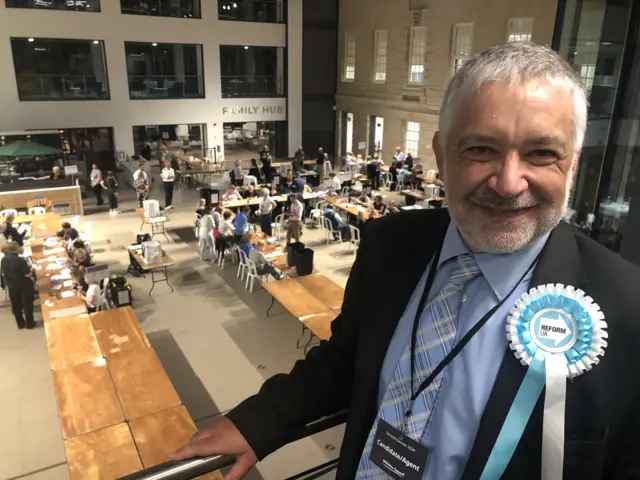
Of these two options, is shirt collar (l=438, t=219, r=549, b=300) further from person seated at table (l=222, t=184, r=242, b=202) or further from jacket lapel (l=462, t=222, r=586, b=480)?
person seated at table (l=222, t=184, r=242, b=202)

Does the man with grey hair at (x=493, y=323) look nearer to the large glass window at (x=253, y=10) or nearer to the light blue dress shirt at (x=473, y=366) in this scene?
the light blue dress shirt at (x=473, y=366)

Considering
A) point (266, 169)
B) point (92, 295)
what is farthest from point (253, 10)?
point (92, 295)

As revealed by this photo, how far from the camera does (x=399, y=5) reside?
2058 cm

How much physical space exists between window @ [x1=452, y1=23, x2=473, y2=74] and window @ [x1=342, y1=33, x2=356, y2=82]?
6313 millimetres

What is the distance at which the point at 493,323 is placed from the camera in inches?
49.3

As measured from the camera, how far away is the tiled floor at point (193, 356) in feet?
18.4

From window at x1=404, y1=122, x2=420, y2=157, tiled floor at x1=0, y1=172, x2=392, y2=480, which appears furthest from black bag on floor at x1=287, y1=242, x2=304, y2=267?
window at x1=404, y1=122, x2=420, y2=157

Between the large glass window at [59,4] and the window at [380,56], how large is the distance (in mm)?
11118

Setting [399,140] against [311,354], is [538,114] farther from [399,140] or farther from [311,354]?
[399,140]

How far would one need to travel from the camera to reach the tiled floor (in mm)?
5609

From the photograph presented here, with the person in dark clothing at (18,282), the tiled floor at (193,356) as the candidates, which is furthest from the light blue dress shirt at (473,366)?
the person in dark clothing at (18,282)

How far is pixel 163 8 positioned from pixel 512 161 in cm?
2144

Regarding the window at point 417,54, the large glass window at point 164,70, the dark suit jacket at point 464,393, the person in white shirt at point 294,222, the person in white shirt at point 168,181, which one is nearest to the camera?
the dark suit jacket at point 464,393

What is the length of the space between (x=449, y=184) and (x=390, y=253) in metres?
0.34
